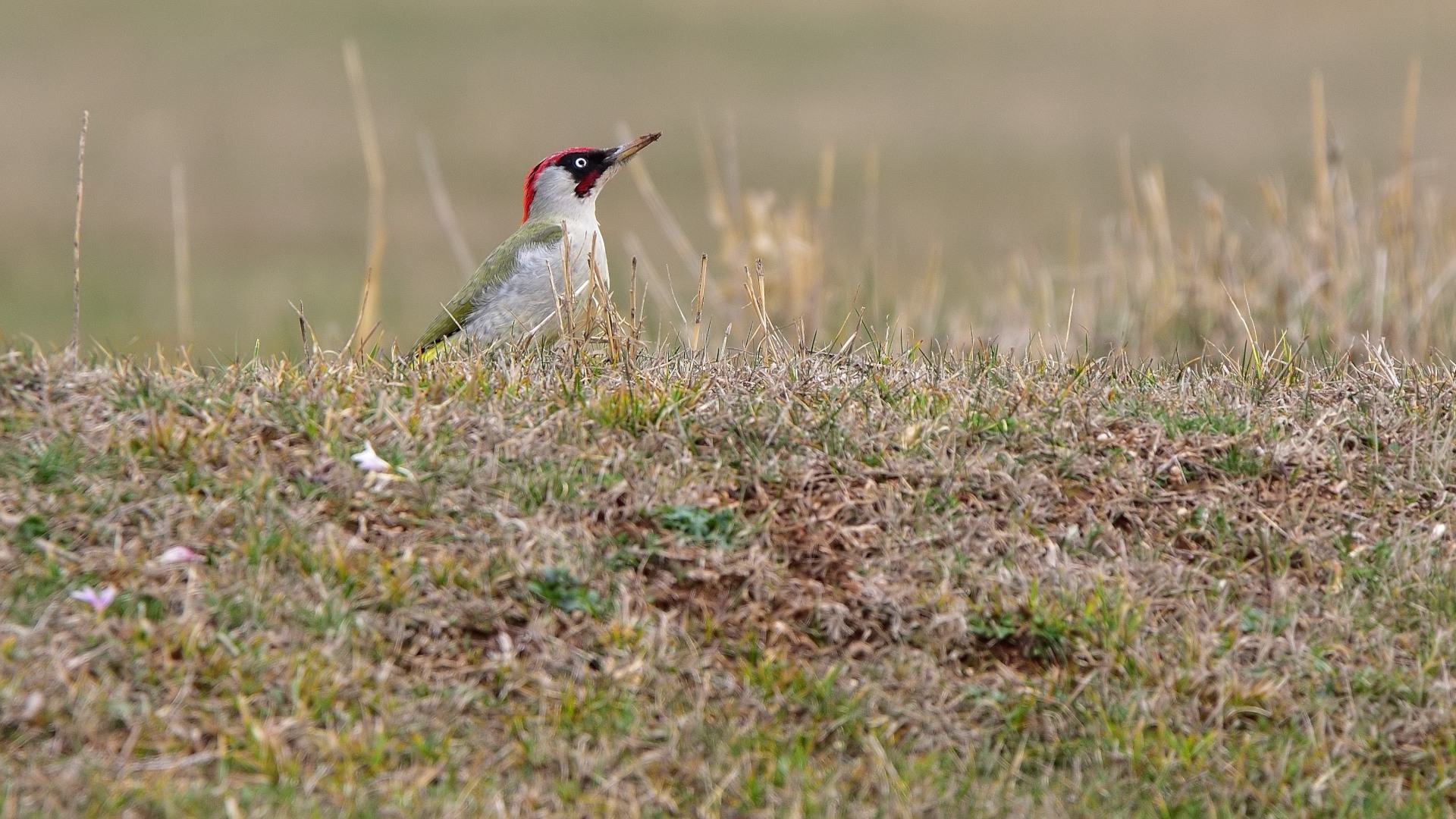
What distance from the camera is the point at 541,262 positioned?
6.75 m

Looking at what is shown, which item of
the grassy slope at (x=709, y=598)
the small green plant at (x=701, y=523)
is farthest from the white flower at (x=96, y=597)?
the small green plant at (x=701, y=523)

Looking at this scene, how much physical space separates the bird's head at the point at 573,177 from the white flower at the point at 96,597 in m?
3.51

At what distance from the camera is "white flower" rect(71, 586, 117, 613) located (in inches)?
156

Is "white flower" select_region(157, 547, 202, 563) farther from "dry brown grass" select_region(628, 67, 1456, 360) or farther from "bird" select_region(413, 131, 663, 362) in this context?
"dry brown grass" select_region(628, 67, 1456, 360)

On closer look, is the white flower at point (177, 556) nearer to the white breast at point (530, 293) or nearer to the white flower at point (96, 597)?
the white flower at point (96, 597)

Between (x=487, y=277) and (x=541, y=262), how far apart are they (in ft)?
0.81

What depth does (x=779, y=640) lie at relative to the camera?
4.21 metres

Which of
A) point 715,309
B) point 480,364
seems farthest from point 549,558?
point 715,309

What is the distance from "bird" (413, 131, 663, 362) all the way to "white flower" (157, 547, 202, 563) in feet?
7.50

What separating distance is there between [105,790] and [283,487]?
1.06m

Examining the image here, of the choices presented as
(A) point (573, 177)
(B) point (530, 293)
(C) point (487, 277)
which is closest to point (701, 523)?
(B) point (530, 293)

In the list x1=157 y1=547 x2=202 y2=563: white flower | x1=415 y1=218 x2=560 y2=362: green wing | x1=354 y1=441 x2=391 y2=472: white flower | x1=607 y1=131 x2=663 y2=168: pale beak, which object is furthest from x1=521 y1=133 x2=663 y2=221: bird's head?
x1=157 y1=547 x2=202 y2=563: white flower

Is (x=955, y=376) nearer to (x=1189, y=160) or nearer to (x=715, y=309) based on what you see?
(x=715, y=309)

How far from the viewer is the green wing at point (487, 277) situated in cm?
678
